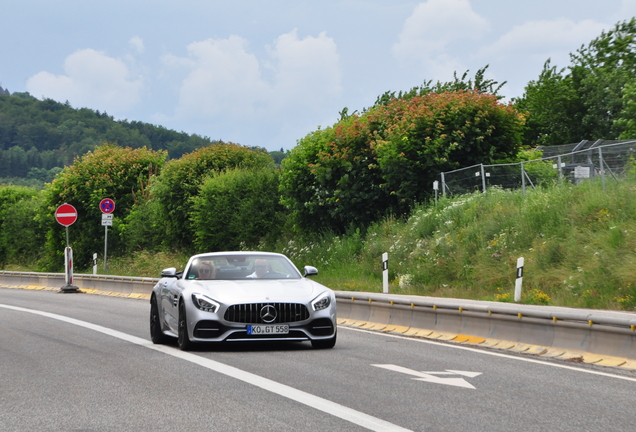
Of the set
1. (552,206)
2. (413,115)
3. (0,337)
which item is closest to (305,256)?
(413,115)

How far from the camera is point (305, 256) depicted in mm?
35000

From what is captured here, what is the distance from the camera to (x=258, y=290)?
11828 millimetres

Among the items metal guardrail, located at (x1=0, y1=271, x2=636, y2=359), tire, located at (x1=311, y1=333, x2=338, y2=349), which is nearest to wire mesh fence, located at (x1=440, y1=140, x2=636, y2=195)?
metal guardrail, located at (x1=0, y1=271, x2=636, y2=359)

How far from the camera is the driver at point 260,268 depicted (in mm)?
12711

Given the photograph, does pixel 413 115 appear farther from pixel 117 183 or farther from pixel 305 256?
pixel 117 183

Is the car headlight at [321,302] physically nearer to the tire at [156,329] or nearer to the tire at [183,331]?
the tire at [183,331]

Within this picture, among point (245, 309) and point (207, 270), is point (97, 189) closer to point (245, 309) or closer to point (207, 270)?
point (207, 270)

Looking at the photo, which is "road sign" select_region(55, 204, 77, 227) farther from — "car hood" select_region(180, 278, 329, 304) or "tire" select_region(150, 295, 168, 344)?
"car hood" select_region(180, 278, 329, 304)

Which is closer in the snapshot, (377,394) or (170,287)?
(377,394)

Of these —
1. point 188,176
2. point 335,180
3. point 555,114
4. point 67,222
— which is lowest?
point 67,222

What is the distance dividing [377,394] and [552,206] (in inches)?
588

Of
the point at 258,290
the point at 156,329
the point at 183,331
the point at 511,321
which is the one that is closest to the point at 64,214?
the point at 156,329

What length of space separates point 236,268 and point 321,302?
154cm

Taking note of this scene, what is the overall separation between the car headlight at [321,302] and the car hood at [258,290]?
0.19ft
